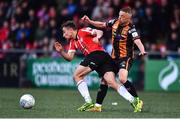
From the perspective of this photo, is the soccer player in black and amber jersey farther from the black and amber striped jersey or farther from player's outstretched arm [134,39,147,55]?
player's outstretched arm [134,39,147,55]

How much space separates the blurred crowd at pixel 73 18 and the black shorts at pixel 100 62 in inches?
403

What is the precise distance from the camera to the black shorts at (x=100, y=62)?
586 inches

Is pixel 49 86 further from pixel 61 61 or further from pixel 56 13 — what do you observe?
pixel 56 13

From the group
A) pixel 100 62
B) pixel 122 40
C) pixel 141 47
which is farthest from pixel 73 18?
pixel 141 47

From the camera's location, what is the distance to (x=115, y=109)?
610 inches

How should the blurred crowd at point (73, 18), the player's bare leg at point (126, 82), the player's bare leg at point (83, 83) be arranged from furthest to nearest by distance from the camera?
1. the blurred crowd at point (73, 18)
2. the player's bare leg at point (83, 83)
3. the player's bare leg at point (126, 82)

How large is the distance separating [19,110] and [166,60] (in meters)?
10.8

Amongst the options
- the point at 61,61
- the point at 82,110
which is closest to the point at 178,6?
the point at 61,61

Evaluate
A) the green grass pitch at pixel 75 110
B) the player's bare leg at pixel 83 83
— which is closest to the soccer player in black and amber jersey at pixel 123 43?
the player's bare leg at pixel 83 83

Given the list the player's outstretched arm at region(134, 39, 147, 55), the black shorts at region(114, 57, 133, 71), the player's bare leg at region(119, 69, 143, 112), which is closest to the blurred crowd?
the player's bare leg at region(119, 69, 143, 112)

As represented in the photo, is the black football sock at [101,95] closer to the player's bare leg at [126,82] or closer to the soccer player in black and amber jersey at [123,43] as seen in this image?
the soccer player in black and amber jersey at [123,43]

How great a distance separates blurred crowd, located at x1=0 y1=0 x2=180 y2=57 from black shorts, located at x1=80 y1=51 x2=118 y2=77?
10.2 metres

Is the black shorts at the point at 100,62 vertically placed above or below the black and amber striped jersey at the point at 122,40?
below

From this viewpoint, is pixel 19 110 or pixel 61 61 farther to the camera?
pixel 61 61
